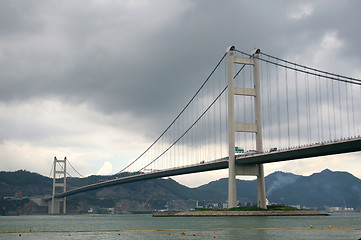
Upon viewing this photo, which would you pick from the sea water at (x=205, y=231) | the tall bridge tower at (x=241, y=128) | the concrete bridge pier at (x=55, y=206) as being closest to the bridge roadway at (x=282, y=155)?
the tall bridge tower at (x=241, y=128)

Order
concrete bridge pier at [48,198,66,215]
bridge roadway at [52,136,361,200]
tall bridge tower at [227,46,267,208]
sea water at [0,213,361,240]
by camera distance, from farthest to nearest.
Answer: concrete bridge pier at [48,198,66,215], tall bridge tower at [227,46,267,208], bridge roadway at [52,136,361,200], sea water at [0,213,361,240]

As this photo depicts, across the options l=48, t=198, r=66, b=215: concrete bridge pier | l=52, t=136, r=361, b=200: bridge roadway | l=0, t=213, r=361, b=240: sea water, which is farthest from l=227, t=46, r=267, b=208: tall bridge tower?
l=48, t=198, r=66, b=215: concrete bridge pier

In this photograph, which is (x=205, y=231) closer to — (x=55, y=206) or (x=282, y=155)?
(x=282, y=155)

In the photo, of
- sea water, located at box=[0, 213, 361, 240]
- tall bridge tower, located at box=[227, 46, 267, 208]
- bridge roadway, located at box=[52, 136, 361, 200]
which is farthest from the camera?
tall bridge tower, located at box=[227, 46, 267, 208]

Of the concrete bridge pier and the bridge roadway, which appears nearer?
the bridge roadway

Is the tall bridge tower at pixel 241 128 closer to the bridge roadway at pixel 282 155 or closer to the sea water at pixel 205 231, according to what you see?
the bridge roadway at pixel 282 155

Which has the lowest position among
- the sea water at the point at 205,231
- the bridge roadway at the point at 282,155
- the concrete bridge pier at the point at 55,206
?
the sea water at the point at 205,231

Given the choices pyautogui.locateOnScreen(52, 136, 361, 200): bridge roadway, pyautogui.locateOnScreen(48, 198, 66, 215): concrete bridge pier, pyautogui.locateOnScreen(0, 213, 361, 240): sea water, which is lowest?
pyautogui.locateOnScreen(0, 213, 361, 240): sea water

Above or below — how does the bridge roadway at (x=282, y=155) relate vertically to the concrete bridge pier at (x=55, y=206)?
above

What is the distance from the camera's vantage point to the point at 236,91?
281ft

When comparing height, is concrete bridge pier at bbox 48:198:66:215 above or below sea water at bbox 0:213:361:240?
above

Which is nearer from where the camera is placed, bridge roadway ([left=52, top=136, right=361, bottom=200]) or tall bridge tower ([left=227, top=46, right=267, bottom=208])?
bridge roadway ([left=52, top=136, right=361, bottom=200])

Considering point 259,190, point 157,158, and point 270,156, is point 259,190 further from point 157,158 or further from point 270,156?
point 157,158

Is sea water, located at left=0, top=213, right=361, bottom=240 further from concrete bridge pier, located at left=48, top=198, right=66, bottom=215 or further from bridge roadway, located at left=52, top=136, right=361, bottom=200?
concrete bridge pier, located at left=48, top=198, right=66, bottom=215
